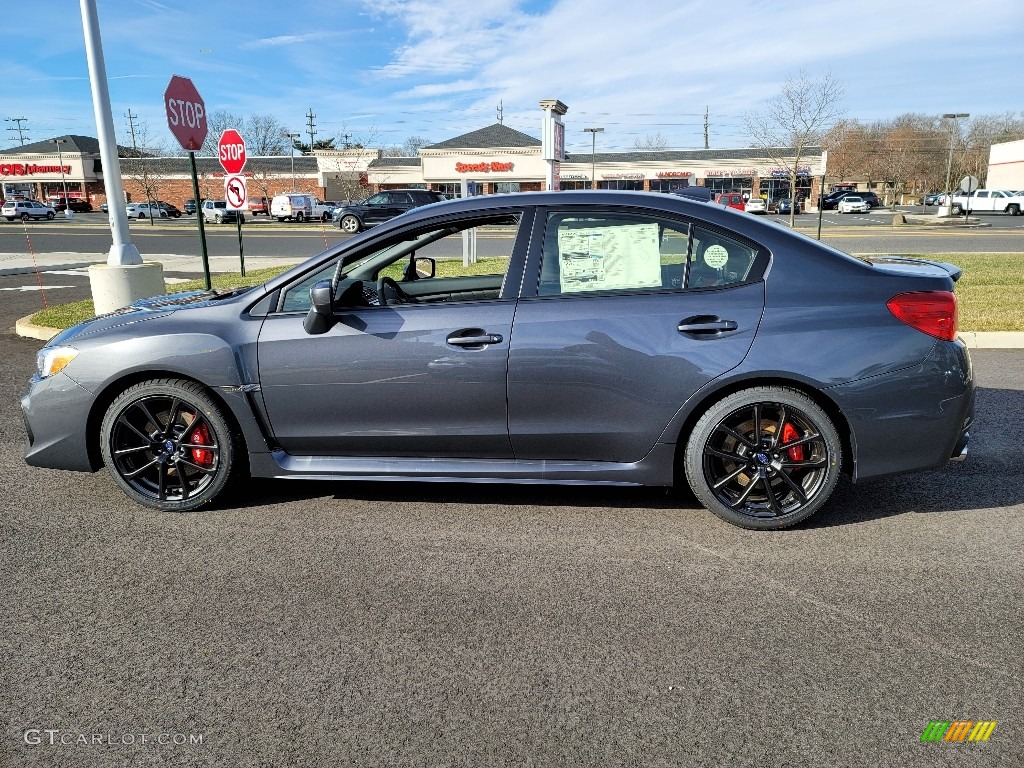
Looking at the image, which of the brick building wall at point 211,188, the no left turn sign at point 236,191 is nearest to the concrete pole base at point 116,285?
the no left turn sign at point 236,191

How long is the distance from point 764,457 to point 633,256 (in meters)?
1.19

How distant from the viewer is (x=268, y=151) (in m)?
98.9

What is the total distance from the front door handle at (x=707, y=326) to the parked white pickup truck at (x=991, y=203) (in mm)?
57501

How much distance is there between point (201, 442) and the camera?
4020 millimetres

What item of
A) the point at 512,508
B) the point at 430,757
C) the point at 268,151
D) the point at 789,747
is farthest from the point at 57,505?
the point at 268,151

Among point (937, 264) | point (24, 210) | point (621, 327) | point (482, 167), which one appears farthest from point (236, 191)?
point (482, 167)

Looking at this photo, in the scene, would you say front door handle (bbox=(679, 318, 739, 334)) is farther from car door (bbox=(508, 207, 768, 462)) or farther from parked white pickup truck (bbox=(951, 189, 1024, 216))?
parked white pickup truck (bbox=(951, 189, 1024, 216))

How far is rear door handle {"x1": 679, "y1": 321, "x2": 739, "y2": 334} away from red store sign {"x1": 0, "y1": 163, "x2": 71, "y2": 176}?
9620cm

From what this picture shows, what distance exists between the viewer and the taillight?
351 cm

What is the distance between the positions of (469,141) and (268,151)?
42913 millimetres

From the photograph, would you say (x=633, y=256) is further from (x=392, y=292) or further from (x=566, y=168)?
(x=566, y=168)

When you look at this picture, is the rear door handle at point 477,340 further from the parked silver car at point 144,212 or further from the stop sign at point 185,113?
the parked silver car at point 144,212

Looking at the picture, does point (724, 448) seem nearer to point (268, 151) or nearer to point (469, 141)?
point (469, 141)

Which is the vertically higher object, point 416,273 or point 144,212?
point 144,212
